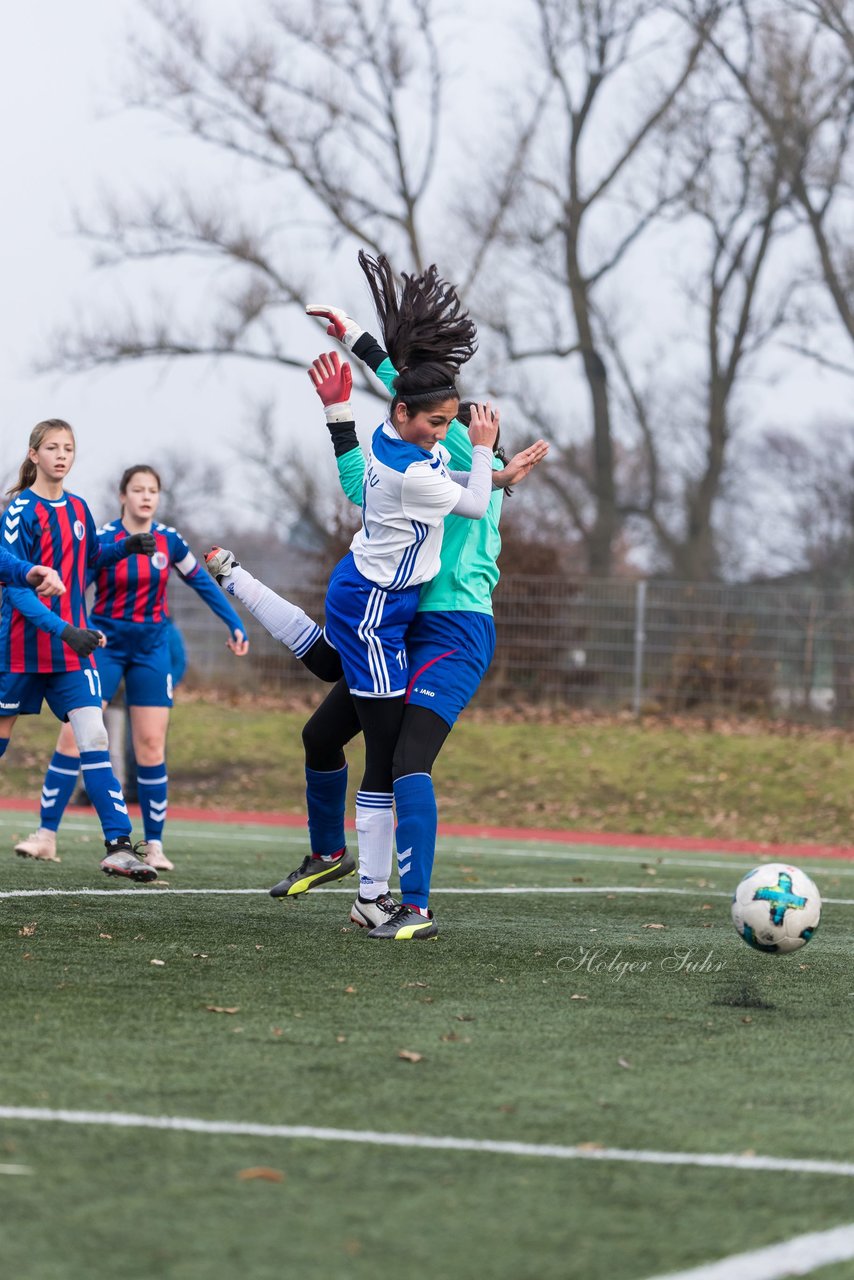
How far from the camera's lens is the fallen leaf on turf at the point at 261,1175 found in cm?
295

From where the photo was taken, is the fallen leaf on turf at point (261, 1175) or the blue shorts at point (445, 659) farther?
the blue shorts at point (445, 659)

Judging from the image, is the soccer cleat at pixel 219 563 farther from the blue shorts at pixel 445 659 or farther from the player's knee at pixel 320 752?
the blue shorts at pixel 445 659

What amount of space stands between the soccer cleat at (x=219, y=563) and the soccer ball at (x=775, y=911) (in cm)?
240

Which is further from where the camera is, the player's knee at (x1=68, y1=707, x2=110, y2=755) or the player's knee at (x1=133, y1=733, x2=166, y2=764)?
the player's knee at (x1=133, y1=733, x2=166, y2=764)

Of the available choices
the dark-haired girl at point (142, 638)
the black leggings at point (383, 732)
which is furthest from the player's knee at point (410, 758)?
the dark-haired girl at point (142, 638)

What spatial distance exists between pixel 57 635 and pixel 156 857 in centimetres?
196

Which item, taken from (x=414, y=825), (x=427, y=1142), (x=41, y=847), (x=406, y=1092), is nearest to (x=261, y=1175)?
(x=427, y=1142)

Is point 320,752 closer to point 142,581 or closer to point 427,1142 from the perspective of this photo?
point 142,581

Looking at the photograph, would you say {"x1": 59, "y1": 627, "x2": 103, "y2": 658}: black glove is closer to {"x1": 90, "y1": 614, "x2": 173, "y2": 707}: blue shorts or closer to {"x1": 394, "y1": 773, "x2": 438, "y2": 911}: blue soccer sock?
{"x1": 90, "y1": 614, "x2": 173, "y2": 707}: blue shorts

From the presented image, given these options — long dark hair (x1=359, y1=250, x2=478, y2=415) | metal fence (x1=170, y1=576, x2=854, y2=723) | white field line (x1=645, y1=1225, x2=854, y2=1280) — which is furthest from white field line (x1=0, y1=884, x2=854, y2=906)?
metal fence (x1=170, y1=576, x2=854, y2=723)

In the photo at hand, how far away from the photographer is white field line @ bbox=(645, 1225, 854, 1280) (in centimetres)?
252

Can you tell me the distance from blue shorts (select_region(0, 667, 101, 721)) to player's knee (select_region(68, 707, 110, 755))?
1.2 inches

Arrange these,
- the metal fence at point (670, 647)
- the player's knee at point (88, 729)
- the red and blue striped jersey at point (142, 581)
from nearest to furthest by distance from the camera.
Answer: the player's knee at point (88, 729), the red and blue striped jersey at point (142, 581), the metal fence at point (670, 647)

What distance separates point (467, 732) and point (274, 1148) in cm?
1701
